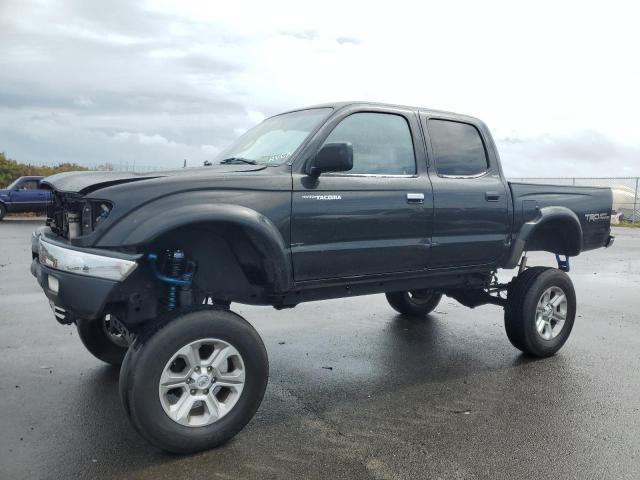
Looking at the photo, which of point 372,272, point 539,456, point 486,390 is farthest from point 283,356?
point 539,456

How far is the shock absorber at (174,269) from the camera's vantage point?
3.40 metres

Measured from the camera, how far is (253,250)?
143 inches

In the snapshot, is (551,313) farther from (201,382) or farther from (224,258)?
(201,382)

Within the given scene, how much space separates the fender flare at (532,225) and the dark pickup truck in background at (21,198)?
59.5 ft

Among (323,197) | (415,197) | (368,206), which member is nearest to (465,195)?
(415,197)

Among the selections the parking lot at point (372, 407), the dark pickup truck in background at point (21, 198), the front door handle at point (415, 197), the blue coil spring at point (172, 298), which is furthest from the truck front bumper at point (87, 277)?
the dark pickup truck in background at point (21, 198)

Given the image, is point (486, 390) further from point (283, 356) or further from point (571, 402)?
point (283, 356)

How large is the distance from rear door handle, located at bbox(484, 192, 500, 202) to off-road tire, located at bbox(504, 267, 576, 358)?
34.2 inches

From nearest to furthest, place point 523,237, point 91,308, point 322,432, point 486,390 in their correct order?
point 91,308, point 322,432, point 486,390, point 523,237

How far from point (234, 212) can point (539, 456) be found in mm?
2288

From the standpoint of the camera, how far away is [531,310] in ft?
16.4

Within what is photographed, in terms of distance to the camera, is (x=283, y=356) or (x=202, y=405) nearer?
(x=202, y=405)

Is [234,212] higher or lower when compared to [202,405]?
higher

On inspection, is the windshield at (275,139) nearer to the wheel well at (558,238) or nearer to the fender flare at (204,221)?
the fender flare at (204,221)
